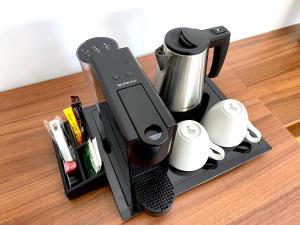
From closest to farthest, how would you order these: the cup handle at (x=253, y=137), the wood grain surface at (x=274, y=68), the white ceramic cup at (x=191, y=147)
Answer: the white ceramic cup at (x=191, y=147), the cup handle at (x=253, y=137), the wood grain surface at (x=274, y=68)

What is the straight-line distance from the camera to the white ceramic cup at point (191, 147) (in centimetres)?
53

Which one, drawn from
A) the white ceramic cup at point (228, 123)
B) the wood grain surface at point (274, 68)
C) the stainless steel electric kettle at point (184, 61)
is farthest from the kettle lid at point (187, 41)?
the wood grain surface at point (274, 68)

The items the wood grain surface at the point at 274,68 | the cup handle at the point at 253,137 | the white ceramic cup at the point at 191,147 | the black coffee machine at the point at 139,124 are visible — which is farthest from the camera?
the wood grain surface at the point at 274,68

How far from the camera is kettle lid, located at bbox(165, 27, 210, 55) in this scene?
54 centimetres

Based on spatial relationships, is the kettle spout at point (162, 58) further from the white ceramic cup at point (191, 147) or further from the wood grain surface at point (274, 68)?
the wood grain surface at point (274, 68)

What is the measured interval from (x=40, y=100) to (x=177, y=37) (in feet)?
1.40

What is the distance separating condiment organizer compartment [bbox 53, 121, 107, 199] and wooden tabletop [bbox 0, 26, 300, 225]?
0.8 inches

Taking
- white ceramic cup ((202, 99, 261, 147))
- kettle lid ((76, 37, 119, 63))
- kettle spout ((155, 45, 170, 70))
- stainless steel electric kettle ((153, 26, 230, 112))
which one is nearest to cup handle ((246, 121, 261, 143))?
white ceramic cup ((202, 99, 261, 147))

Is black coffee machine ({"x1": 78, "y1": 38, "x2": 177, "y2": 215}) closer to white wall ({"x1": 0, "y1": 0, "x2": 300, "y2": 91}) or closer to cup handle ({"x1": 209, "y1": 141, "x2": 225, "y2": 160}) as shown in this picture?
cup handle ({"x1": 209, "y1": 141, "x2": 225, "y2": 160})

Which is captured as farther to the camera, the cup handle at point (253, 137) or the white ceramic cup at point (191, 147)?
Result: the cup handle at point (253, 137)

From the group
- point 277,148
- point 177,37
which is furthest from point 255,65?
point 177,37

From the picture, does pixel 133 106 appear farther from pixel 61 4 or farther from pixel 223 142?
pixel 61 4

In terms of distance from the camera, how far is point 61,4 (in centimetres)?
68

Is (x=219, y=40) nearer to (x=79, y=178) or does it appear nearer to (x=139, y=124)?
(x=139, y=124)
